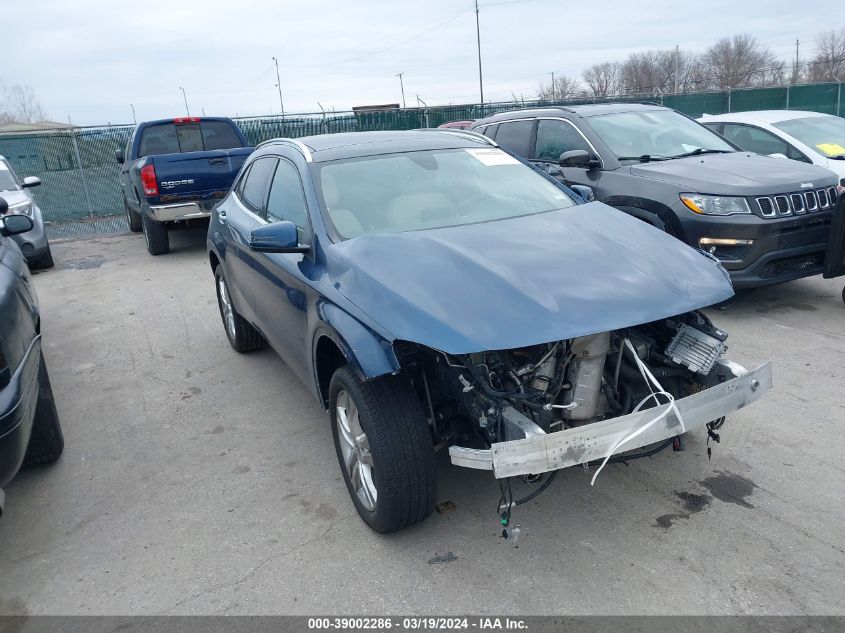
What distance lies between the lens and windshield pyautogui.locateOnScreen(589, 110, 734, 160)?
6809 millimetres

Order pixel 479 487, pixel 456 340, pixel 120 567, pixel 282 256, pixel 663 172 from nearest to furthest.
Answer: pixel 456 340
pixel 120 567
pixel 479 487
pixel 282 256
pixel 663 172

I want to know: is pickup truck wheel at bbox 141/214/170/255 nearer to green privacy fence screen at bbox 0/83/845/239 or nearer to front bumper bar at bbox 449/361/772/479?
green privacy fence screen at bbox 0/83/845/239

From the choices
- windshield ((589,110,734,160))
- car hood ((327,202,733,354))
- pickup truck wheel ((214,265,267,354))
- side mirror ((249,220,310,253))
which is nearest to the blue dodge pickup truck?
pickup truck wheel ((214,265,267,354))

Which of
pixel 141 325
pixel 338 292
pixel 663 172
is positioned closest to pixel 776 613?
pixel 338 292

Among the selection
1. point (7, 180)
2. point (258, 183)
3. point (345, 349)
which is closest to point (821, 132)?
point (258, 183)

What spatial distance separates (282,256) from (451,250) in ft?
4.00

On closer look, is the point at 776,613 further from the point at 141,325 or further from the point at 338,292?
the point at 141,325

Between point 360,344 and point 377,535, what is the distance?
988 millimetres

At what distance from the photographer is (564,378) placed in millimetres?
2941

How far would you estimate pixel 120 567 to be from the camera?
10.2ft

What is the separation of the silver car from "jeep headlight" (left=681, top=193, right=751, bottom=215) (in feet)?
26.8

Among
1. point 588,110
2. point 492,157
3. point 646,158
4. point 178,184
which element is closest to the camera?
point 492,157

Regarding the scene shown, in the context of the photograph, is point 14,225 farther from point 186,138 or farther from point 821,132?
point 821,132

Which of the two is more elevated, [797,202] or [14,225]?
[14,225]
